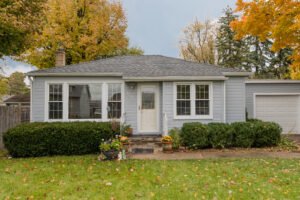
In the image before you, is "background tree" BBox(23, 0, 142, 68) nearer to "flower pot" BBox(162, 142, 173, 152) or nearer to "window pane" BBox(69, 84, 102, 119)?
"window pane" BBox(69, 84, 102, 119)

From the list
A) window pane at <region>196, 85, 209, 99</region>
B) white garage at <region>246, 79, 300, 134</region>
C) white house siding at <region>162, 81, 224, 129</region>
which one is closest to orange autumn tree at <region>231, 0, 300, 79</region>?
white garage at <region>246, 79, 300, 134</region>

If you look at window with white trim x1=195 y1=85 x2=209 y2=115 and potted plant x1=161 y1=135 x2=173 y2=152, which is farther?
window with white trim x1=195 y1=85 x2=209 y2=115

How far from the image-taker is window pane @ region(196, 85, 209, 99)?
393 inches

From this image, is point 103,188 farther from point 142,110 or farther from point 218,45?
point 218,45

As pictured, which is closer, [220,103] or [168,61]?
[220,103]

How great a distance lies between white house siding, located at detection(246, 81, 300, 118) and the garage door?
29 cm

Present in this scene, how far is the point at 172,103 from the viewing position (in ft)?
32.4

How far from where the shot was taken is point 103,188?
15.2ft

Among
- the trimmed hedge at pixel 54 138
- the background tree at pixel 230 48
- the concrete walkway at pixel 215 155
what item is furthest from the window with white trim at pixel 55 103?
the background tree at pixel 230 48

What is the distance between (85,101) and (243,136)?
22.0 feet

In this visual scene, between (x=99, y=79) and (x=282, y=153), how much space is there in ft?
25.1

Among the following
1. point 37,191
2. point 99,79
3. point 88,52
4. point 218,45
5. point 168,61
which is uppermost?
point 218,45

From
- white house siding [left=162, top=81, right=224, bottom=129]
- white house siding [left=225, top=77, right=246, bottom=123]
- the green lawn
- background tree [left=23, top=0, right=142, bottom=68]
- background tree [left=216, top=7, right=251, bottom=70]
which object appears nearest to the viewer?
the green lawn

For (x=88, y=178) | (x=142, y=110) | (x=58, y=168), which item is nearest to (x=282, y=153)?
(x=142, y=110)
